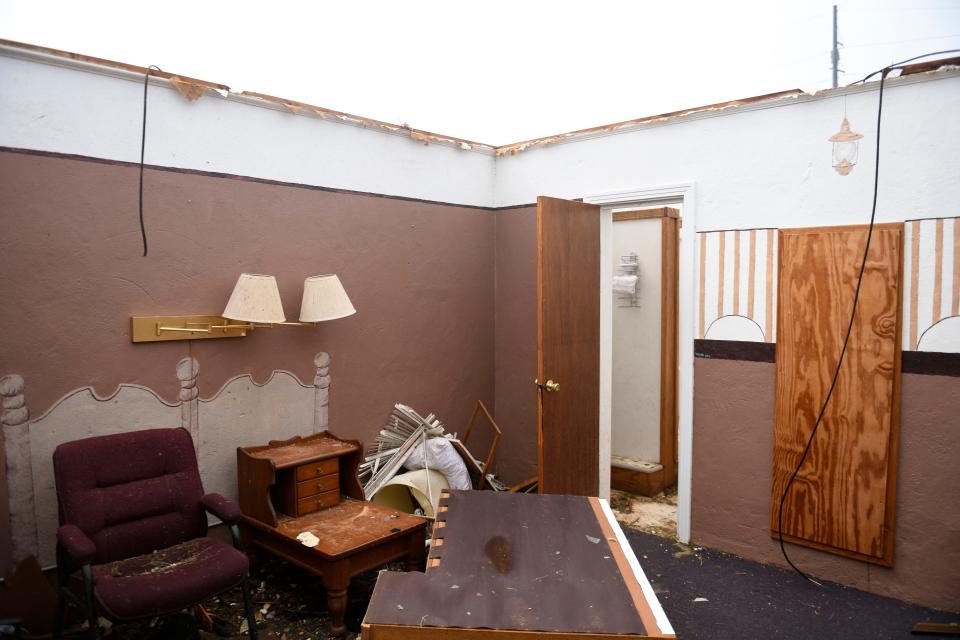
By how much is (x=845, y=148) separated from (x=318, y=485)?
3.76 m

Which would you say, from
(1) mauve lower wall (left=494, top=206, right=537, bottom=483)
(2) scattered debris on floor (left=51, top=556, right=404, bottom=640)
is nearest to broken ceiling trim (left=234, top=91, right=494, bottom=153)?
(1) mauve lower wall (left=494, top=206, right=537, bottom=483)

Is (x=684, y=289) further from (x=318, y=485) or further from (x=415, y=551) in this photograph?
(x=318, y=485)

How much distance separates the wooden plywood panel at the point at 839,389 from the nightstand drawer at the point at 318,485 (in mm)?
2811

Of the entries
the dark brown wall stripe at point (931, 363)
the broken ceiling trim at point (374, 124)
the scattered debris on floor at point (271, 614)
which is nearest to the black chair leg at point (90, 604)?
the scattered debris on floor at point (271, 614)

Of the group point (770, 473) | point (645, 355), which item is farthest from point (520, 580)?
point (645, 355)

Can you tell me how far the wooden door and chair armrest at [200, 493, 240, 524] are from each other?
191cm

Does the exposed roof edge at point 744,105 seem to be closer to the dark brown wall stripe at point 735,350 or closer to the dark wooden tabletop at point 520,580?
the dark brown wall stripe at point 735,350

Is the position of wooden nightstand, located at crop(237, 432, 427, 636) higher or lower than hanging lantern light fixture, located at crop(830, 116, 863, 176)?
lower

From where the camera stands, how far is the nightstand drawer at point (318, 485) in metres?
3.74

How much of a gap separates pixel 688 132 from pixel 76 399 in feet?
13.3

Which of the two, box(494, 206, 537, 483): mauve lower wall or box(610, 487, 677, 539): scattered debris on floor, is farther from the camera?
box(494, 206, 537, 483): mauve lower wall

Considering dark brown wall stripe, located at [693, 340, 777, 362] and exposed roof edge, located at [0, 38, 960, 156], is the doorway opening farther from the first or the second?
dark brown wall stripe, located at [693, 340, 777, 362]

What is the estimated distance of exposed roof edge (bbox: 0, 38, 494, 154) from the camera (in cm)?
307

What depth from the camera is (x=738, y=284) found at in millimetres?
4098
